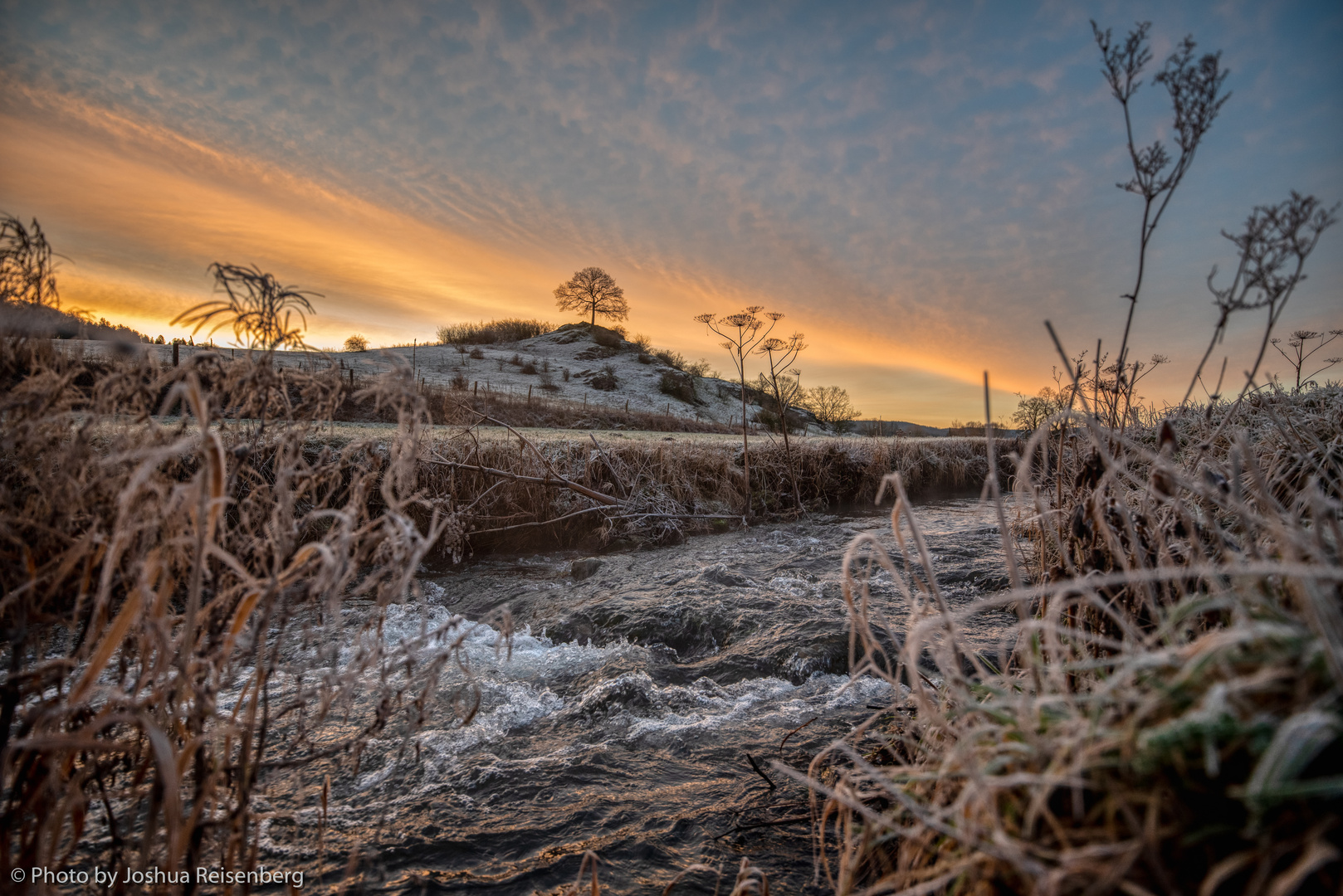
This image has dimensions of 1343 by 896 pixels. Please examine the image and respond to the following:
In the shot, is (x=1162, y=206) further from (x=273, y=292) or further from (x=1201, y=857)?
(x=273, y=292)

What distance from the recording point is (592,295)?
227 feet

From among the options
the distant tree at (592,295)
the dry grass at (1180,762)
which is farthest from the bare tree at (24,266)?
the distant tree at (592,295)

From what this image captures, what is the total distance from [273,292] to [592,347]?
204ft

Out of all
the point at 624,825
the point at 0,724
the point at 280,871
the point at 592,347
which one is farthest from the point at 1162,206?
the point at 592,347

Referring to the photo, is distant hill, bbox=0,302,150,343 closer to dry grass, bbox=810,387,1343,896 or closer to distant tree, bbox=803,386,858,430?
dry grass, bbox=810,387,1343,896

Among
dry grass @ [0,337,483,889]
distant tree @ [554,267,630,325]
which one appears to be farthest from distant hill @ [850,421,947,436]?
distant tree @ [554,267,630,325]

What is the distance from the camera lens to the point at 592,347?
206ft

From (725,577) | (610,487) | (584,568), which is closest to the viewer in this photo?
(725,577)

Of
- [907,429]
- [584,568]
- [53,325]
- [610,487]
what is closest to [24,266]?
[53,325]

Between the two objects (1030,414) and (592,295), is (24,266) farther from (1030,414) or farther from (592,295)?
(592,295)

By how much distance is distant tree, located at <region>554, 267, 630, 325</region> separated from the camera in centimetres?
6838

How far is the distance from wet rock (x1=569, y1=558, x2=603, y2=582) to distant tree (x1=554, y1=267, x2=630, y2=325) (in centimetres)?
6441

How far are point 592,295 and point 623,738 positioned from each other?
2726 inches

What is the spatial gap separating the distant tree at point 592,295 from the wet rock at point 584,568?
211 feet
